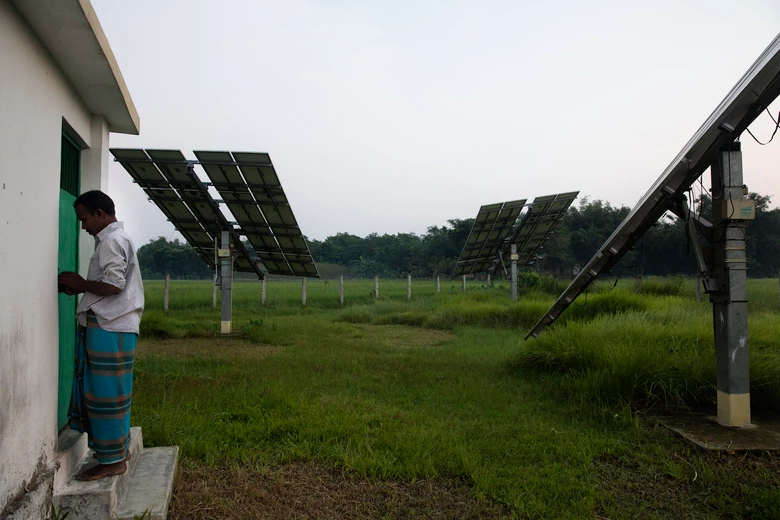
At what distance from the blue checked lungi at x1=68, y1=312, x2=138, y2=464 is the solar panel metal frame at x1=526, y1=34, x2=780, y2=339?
4591 millimetres

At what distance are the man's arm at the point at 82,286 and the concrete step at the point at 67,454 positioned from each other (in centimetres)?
90

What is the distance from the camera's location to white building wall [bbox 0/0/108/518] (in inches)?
87.6

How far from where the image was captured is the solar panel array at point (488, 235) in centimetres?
1527

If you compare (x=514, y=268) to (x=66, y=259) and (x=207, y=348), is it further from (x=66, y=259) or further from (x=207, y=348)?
(x=66, y=259)

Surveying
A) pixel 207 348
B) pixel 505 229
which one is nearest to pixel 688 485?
pixel 207 348

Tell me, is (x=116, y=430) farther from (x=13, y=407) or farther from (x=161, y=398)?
(x=161, y=398)

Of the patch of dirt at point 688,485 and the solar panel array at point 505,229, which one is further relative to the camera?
the solar panel array at point 505,229

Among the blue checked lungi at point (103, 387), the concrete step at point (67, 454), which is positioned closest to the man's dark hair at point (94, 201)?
the blue checked lungi at point (103, 387)

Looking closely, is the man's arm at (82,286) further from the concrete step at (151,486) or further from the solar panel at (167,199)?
the solar panel at (167,199)

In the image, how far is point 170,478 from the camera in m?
3.22

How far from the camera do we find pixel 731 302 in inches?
172

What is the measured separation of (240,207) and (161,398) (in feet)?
19.4

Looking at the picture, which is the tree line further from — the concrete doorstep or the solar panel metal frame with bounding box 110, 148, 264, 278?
the concrete doorstep

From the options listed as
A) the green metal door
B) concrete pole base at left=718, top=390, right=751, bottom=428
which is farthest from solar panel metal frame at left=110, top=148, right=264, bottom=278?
concrete pole base at left=718, top=390, right=751, bottom=428
